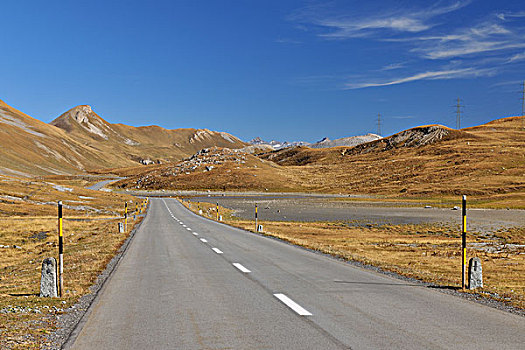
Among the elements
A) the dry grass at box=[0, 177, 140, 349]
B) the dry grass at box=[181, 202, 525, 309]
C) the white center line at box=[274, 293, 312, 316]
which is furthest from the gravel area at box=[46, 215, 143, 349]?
the dry grass at box=[181, 202, 525, 309]

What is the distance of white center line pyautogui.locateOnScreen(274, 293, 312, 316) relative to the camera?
8.43m

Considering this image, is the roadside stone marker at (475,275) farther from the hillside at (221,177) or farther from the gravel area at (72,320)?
the hillside at (221,177)

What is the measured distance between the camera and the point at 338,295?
10.1 meters

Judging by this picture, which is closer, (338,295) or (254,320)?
(254,320)

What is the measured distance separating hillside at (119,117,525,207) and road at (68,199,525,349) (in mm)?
91629

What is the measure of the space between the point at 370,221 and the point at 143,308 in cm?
4725

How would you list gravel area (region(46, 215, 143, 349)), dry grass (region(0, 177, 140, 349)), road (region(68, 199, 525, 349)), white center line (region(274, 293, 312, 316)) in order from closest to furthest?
road (region(68, 199, 525, 349)) → gravel area (region(46, 215, 143, 349)) → dry grass (region(0, 177, 140, 349)) → white center line (region(274, 293, 312, 316))

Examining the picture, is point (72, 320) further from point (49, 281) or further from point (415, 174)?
point (415, 174)

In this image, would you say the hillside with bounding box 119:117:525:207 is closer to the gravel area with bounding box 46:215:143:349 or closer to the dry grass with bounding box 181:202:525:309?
the dry grass with bounding box 181:202:525:309

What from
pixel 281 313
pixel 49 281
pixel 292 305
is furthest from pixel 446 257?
pixel 49 281

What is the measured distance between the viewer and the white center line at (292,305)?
8430 millimetres

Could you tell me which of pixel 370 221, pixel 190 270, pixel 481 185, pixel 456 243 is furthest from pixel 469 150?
pixel 190 270

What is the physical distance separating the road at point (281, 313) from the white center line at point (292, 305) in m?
0.02

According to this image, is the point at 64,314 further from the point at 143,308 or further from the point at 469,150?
the point at 469,150
